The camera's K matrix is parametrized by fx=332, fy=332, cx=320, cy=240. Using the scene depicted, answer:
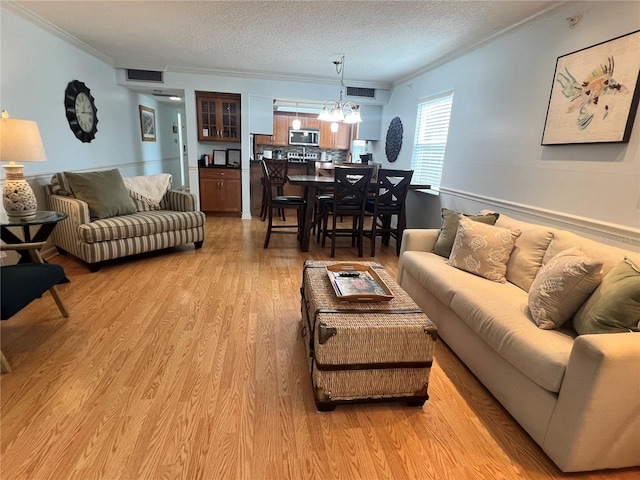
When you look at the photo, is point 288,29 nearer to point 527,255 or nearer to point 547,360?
point 527,255

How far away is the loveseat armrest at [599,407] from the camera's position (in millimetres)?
1147

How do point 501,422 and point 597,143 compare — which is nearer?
point 501,422

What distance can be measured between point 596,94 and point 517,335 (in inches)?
68.5

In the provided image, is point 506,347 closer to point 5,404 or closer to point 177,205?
point 5,404

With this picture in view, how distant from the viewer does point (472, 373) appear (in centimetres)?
188

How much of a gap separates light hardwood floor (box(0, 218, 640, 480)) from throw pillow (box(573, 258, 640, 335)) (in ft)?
1.85

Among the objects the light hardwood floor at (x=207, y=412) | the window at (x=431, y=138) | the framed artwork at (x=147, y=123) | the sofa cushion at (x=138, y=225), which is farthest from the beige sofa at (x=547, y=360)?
the framed artwork at (x=147, y=123)

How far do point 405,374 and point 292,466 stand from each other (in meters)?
0.63

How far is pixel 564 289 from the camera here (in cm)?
156

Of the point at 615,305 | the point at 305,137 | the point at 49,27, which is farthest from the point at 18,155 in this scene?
the point at 305,137

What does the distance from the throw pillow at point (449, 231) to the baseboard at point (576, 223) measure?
0.34 metres

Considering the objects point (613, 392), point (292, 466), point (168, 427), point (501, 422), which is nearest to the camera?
point (613, 392)

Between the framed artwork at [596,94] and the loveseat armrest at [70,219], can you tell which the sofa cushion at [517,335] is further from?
the loveseat armrest at [70,219]


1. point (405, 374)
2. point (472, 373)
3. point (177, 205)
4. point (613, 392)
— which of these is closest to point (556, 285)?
point (613, 392)
